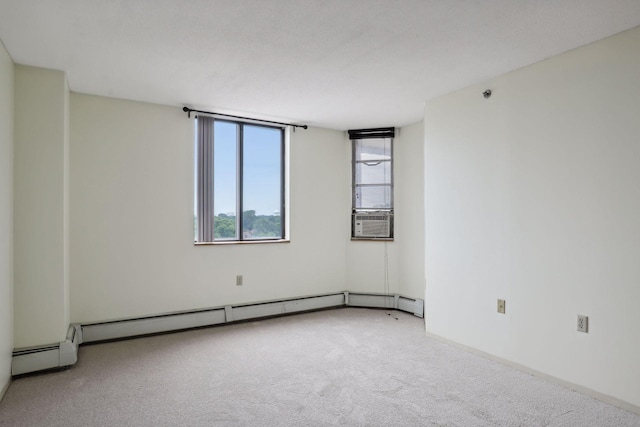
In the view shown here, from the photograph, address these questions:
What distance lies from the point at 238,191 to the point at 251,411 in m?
2.79

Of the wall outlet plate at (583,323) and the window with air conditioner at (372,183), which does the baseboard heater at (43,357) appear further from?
the wall outlet plate at (583,323)

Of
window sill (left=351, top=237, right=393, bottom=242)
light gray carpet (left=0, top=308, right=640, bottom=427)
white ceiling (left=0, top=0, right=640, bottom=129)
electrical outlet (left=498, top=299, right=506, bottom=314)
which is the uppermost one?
white ceiling (left=0, top=0, right=640, bottom=129)

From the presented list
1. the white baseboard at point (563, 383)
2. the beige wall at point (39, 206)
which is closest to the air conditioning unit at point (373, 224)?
the white baseboard at point (563, 383)

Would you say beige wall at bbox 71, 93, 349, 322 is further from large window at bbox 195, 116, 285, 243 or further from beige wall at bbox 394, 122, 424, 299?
beige wall at bbox 394, 122, 424, 299

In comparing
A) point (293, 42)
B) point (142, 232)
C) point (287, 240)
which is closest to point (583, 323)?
point (293, 42)

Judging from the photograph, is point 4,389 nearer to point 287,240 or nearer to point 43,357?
point 43,357

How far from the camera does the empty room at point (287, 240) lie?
2410 mm

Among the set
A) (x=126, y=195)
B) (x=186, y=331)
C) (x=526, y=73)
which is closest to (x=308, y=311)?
(x=186, y=331)

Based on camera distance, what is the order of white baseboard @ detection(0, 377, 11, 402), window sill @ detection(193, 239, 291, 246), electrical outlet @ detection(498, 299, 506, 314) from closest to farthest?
white baseboard @ detection(0, 377, 11, 402) → electrical outlet @ detection(498, 299, 506, 314) → window sill @ detection(193, 239, 291, 246)

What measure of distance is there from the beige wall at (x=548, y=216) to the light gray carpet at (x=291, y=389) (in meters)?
0.29

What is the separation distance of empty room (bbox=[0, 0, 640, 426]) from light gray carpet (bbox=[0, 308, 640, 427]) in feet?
0.07

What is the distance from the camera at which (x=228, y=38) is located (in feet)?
8.45

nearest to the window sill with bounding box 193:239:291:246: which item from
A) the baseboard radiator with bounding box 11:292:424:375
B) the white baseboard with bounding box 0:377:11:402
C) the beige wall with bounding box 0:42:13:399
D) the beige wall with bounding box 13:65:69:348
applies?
the baseboard radiator with bounding box 11:292:424:375

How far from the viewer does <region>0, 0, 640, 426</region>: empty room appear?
241 cm
